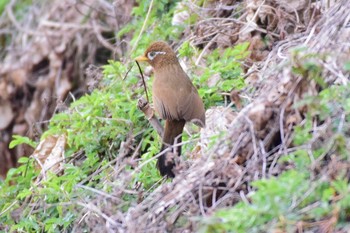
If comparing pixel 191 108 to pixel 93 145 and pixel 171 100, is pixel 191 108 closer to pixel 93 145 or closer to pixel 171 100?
pixel 171 100

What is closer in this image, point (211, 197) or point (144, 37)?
point (211, 197)

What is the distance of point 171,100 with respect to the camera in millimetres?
5047

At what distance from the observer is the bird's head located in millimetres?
5441

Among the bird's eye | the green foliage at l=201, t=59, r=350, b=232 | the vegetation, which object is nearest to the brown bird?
the bird's eye

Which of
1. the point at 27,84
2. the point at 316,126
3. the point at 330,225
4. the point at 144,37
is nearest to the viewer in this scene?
the point at 330,225

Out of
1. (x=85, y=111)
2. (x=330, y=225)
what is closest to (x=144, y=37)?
(x=85, y=111)

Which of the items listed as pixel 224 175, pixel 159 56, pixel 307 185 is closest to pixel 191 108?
pixel 159 56

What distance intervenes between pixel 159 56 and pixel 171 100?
1.65 ft

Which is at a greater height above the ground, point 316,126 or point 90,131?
point 316,126

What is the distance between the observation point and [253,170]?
12.9 feet

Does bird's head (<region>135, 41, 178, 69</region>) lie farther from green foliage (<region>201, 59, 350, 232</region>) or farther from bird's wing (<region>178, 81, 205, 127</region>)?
green foliage (<region>201, 59, 350, 232</region>)

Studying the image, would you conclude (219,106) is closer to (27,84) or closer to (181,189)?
(181,189)

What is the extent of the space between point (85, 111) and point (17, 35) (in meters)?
3.92

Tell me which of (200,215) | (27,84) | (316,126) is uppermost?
(316,126)
